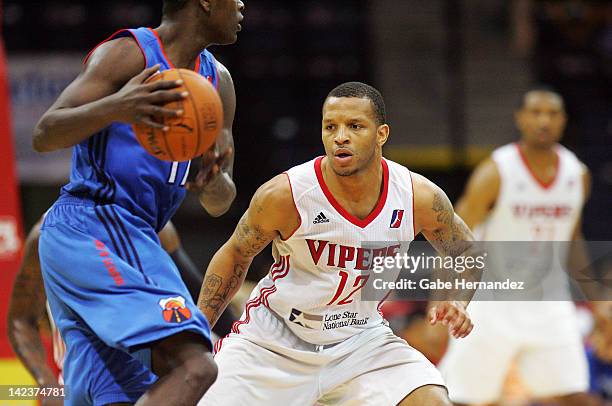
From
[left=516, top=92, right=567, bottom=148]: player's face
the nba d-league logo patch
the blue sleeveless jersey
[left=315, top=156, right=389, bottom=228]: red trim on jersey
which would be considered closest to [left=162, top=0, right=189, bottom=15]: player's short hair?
the blue sleeveless jersey

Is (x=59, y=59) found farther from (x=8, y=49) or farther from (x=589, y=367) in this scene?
(x=589, y=367)

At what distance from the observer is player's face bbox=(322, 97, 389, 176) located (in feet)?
14.8

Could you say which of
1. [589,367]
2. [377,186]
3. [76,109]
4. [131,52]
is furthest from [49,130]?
[589,367]

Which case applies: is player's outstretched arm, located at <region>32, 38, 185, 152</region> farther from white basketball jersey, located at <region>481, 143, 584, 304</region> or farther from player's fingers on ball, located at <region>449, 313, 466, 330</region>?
white basketball jersey, located at <region>481, 143, 584, 304</region>

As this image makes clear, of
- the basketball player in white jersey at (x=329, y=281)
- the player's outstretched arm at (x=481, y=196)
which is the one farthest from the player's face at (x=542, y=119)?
the basketball player in white jersey at (x=329, y=281)

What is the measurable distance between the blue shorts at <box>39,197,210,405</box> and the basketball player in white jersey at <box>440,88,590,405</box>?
3570 millimetres

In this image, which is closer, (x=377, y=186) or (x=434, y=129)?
(x=377, y=186)

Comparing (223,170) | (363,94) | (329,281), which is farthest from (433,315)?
(223,170)

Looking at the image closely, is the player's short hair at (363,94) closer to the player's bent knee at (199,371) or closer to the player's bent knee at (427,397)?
the player's bent knee at (427,397)

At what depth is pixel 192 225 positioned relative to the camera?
10.3m

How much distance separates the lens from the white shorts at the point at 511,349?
724cm

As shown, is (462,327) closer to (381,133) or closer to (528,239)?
(381,133)

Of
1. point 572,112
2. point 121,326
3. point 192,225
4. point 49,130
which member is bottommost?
point 192,225

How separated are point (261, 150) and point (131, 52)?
6566 mm
